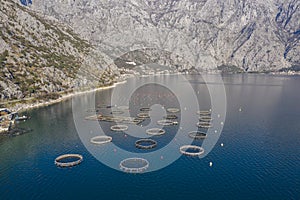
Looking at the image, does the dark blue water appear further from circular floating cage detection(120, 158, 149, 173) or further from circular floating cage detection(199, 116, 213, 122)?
circular floating cage detection(199, 116, 213, 122)

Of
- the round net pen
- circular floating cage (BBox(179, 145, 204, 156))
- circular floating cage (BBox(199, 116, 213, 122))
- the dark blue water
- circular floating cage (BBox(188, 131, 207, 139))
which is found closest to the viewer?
the dark blue water

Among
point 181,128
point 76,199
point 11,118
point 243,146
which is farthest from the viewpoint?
point 11,118

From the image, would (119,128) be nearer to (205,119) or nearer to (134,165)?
(134,165)

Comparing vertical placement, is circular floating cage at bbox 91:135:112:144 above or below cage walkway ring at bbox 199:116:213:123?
below

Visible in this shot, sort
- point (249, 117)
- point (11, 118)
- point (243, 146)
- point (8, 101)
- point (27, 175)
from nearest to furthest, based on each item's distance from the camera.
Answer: point (27, 175)
point (243, 146)
point (11, 118)
point (249, 117)
point (8, 101)

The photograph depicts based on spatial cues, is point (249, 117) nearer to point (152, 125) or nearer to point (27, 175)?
point (152, 125)

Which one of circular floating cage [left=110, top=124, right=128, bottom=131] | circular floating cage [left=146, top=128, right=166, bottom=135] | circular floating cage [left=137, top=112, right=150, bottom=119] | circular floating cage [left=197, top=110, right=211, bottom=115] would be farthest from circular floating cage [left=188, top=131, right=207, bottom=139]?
circular floating cage [left=197, top=110, right=211, bottom=115]

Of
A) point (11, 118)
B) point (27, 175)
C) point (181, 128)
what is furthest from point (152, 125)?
point (11, 118)
